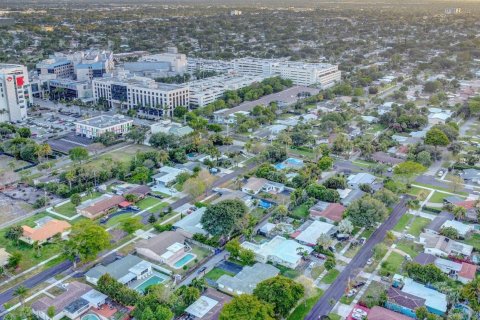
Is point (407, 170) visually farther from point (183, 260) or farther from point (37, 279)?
point (37, 279)

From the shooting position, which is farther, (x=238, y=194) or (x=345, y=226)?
(x=238, y=194)

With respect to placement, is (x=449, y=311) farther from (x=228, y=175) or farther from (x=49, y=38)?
(x=49, y=38)

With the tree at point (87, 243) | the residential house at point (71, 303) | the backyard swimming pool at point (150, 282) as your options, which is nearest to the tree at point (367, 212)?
the backyard swimming pool at point (150, 282)

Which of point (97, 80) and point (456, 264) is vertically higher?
point (97, 80)

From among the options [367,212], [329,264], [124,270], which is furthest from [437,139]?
[124,270]

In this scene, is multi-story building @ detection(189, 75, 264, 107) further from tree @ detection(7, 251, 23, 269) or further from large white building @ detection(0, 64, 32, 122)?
tree @ detection(7, 251, 23, 269)

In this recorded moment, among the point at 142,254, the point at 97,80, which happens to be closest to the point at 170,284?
the point at 142,254
